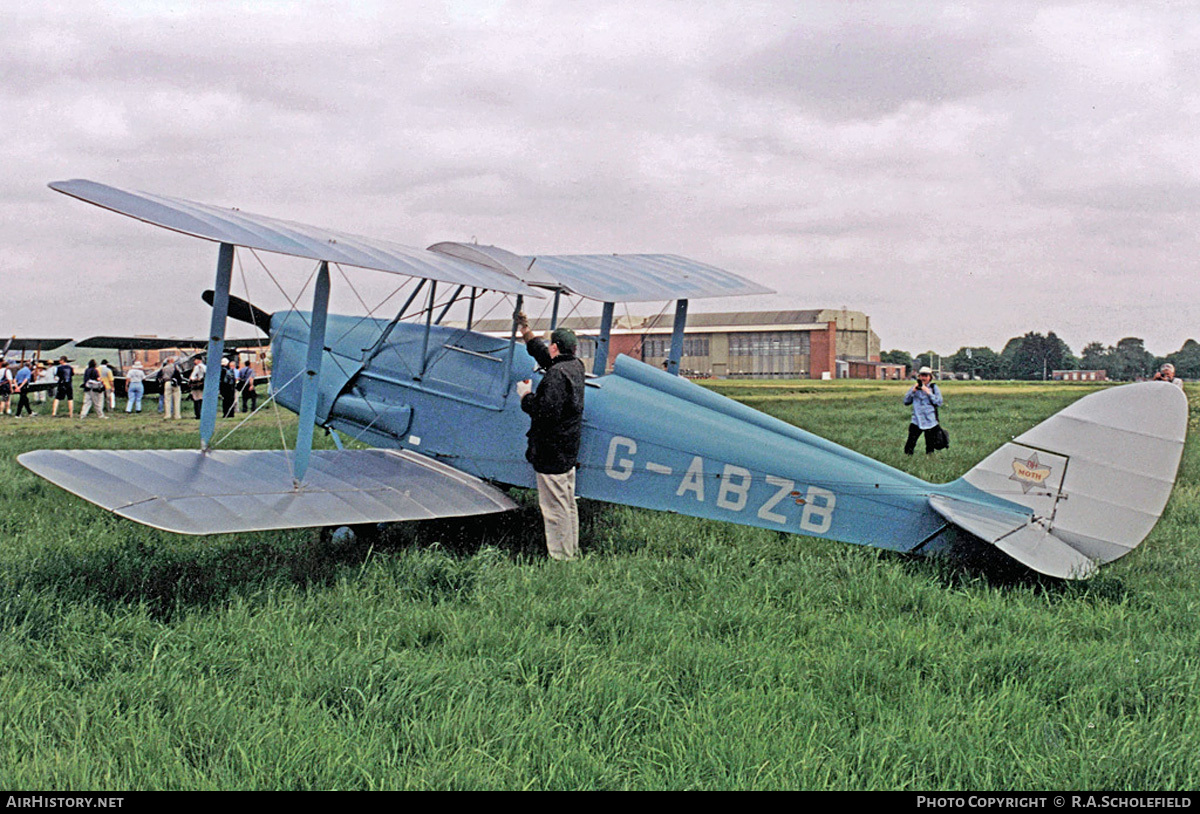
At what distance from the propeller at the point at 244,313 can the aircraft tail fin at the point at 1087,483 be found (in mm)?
5828

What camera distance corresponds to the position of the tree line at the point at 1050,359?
9406 centimetres

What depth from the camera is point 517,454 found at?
6641 millimetres

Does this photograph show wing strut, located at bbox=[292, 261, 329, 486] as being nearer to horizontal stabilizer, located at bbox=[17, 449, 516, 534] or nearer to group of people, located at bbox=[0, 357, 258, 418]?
horizontal stabilizer, located at bbox=[17, 449, 516, 534]

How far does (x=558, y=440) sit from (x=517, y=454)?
0.83 metres

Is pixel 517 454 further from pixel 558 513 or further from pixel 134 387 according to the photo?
pixel 134 387

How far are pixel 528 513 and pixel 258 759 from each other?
490 cm

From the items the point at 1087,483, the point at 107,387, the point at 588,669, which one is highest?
the point at 1087,483

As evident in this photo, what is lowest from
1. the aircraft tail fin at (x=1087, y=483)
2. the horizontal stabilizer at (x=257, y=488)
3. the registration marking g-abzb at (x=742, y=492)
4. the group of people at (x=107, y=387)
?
the group of people at (x=107, y=387)

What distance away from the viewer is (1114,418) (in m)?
4.94

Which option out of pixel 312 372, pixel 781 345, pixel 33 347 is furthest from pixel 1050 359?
pixel 312 372

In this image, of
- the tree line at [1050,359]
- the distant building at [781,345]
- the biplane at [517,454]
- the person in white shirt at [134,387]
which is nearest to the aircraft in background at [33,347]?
the person in white shirt at [134,387]

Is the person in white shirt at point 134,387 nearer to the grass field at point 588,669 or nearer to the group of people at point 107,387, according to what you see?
the group of people at point 107,387

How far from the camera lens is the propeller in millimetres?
7820
